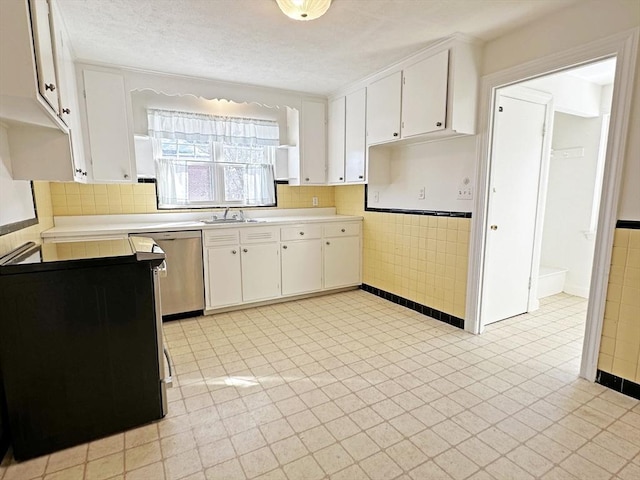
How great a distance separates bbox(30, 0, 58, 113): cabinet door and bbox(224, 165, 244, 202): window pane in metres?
2.16

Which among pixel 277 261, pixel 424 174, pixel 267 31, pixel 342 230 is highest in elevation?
pixel 267 31

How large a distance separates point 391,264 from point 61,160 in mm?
2986

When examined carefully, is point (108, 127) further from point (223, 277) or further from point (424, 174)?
point (424, 174)

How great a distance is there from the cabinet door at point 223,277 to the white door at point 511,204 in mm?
2296

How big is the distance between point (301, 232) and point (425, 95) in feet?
5.95

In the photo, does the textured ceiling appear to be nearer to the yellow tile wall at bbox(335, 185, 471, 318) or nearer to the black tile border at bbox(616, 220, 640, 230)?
the black tile border at bbox(616, 220, 640, 230)

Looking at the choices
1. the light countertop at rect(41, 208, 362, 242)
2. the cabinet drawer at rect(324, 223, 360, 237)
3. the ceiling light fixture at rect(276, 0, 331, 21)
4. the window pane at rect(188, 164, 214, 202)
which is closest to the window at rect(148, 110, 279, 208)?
the window pane at rect(188, 164, 214, 202)

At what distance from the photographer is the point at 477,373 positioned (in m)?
2.30

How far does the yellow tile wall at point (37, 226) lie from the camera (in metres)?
1.80

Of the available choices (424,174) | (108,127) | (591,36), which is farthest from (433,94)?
(108,127)

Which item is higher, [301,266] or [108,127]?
[108,127]

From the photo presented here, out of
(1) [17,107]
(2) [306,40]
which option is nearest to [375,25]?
(2) [306,40]

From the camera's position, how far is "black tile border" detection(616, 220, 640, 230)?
1956 mm

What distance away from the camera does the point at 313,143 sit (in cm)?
410
